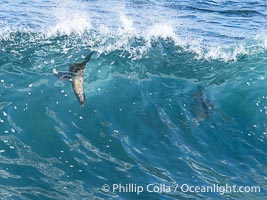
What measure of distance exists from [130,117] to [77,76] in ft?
3.35

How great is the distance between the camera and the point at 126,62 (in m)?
8.34

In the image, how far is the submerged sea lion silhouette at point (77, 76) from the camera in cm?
738

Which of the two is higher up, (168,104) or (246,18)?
(246,18)

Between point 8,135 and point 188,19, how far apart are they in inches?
340

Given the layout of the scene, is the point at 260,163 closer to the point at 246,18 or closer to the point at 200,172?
the point at 200,172

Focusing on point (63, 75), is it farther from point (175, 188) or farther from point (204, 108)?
point (175, 188)

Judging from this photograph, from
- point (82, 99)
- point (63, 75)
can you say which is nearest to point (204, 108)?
point (82, 99)

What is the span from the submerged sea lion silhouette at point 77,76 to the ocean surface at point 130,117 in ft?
0.30

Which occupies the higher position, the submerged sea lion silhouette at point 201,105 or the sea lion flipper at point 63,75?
the sea lion flipper at point 63,75

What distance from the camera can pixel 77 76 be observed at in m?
7.66

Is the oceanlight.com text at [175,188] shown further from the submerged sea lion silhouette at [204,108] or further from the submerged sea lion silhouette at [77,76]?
the submerged sea lion silhouette at [77,76]

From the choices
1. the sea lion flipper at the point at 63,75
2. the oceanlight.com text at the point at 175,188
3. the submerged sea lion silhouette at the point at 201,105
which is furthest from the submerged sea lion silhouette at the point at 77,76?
the oceanlight.com text at the point at 175,188

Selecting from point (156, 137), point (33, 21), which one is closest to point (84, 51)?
point (156, 137)

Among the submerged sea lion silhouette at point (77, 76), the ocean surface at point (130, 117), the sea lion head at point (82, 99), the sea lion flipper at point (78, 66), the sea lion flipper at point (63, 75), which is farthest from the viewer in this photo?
the sea lion flipper at point (78, 66)
